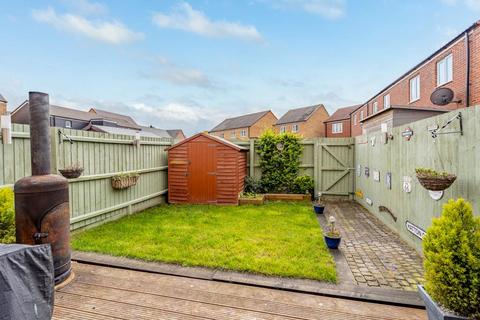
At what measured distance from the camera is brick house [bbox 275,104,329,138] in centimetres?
3269

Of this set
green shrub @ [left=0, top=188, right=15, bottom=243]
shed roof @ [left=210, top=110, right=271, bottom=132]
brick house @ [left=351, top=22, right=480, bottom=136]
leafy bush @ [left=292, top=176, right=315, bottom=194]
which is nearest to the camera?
green shrub @ [left=0, top=188, right=15, bottom=243]

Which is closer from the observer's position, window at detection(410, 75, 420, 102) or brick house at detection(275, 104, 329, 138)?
window at detection(410, 75, 420, 102)

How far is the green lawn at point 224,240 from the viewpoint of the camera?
358 centimetres

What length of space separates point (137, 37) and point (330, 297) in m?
11.0

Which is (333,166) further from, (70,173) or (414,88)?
(414,88)

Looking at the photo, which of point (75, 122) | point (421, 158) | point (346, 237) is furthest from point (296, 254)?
point (75, 122)

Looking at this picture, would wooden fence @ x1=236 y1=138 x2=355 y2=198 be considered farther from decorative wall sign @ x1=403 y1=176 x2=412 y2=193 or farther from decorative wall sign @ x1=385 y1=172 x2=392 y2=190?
decorative wall sign @ x1=403 y1=176 x2=412 y2=193

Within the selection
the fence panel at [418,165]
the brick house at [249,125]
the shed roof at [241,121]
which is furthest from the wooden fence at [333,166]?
the shed roof at [241,121]

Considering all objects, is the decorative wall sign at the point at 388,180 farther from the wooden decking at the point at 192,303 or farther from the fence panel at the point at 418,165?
the wooden decking at the point at 192,303

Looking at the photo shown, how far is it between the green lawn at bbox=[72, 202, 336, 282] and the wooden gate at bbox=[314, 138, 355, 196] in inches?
96.2

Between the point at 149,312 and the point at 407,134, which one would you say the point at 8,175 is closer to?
the point at 149,312

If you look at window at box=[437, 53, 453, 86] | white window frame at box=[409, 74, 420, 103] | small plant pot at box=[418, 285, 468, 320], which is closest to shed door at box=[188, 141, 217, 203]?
small plant pot at box=[418, 285, 468, 320]

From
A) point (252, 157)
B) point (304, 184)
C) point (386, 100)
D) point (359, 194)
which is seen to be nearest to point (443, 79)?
point (386, 100)

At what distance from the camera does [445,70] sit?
10969 mm
